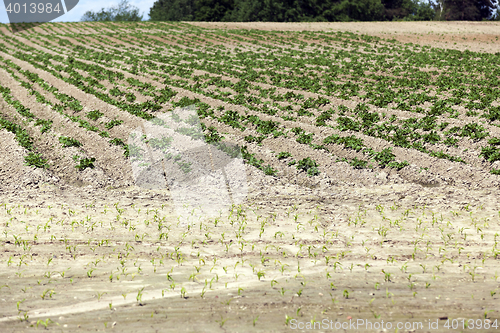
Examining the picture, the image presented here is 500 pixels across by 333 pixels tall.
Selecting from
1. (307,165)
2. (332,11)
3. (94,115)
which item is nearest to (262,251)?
(307,165)

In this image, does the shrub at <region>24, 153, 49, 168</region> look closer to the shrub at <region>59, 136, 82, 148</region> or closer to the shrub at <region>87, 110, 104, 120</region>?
the shrub at <region>59, 136, 82, 148</region>

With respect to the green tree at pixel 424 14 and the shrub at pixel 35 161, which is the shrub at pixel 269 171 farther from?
→ the green tree at pixel 424 14

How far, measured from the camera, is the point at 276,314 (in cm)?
512

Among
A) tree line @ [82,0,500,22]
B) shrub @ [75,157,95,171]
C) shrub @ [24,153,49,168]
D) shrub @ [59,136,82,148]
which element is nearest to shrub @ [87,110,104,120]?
shrub @ [59,136,82,148]

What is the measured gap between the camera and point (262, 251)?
683 cm

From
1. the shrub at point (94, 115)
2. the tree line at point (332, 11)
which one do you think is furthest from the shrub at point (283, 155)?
the tree line at point (332, 11)

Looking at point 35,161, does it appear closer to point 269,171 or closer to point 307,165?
point 269,171

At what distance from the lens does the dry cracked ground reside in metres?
5.11

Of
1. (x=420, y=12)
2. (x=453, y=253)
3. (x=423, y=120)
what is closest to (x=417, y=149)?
(x=423, y=120)

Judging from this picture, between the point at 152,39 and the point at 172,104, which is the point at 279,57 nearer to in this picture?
the point at 172,104

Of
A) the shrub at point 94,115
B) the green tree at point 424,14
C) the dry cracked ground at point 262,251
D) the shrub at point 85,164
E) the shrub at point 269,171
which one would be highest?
the green tree at point 424,14

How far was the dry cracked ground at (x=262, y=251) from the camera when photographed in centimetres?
511

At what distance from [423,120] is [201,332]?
462 inches

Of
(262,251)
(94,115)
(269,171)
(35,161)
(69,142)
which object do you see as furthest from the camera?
(94,115)
